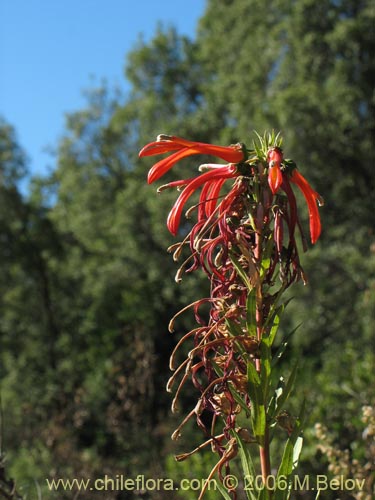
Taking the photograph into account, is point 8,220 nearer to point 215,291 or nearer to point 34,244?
point 34,244

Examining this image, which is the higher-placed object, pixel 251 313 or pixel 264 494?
pixel 251 313

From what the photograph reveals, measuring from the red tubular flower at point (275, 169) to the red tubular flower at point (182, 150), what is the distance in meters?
0.05

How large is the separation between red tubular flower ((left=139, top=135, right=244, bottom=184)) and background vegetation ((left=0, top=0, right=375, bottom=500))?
511 cm

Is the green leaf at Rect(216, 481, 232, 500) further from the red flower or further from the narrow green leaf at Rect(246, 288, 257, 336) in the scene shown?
the red flower

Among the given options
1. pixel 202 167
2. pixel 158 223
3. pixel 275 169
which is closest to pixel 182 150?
pixel 202 167

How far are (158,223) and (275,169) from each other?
30.6 feet

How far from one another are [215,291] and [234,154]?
22cm

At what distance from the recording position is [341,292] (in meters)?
9.30

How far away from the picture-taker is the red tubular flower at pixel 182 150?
1.05 metres

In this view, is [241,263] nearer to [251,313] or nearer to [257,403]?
[251,313]

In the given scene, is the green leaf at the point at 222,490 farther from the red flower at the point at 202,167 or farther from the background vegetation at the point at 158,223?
the background vegetation at the point at 158,223

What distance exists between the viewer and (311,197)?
1.10 meters

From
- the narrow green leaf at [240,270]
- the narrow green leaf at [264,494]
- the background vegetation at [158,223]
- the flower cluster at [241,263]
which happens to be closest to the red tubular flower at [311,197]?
the flower cluster at [241,263]

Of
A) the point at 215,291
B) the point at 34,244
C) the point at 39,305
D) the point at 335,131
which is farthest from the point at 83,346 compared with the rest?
the point at 215,291
